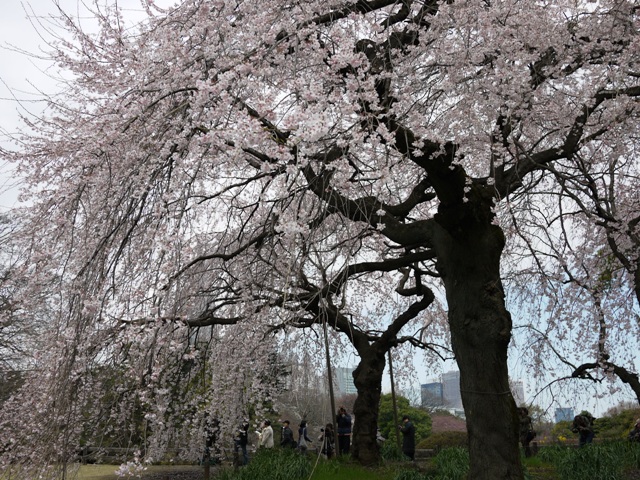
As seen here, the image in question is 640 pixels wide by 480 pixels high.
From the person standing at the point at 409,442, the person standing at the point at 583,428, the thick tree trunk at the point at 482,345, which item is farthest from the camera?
the person standing at the point at 583,428

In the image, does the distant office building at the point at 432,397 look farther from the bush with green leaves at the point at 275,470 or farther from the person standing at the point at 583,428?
the bush with green leaves at the point at 275,470

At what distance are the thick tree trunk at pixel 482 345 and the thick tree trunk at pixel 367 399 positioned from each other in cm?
381

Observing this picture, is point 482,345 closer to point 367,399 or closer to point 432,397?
point 367,399

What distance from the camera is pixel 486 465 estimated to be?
491 centimetres

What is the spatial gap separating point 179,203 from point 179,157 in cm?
33

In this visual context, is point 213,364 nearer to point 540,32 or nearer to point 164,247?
point 164,247

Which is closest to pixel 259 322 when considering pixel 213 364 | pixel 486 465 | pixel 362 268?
pixel 213 364

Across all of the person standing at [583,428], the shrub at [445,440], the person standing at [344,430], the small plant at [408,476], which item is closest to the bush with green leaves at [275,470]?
the small plant at [408,476]

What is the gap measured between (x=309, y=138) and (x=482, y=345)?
297 centimetres

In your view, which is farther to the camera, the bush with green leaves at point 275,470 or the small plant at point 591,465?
the bush with green leaves at point 275,470

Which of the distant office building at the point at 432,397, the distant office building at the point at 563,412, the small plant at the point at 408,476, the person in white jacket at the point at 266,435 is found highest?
the distant office building at the point at 432,397

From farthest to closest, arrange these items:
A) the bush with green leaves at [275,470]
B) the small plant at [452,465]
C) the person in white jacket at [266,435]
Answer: the person in white jacket at [266,435]
the bush with green leaves at [275,470]
the small plant at [452,465]

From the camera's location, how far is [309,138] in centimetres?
317

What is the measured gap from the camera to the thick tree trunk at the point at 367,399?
29.3 feet
